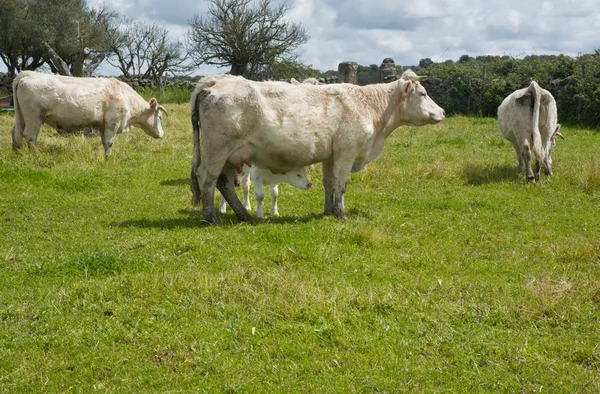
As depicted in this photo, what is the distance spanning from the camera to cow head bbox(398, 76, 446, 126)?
1052 centimetres

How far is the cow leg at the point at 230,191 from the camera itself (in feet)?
31.6

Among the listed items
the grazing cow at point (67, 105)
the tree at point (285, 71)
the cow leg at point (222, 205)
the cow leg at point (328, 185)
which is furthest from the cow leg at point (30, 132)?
the tree at point (285, 71)

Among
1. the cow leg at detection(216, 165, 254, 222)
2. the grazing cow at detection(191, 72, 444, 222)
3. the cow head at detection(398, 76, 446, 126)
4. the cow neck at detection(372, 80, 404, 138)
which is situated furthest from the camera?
the cow head at detection(398, 76, 446, 126)

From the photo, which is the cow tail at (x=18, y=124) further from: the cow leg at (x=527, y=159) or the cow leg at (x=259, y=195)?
the cow leg at (x=527, y=159)

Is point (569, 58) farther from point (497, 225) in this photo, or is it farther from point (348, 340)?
point (348, 340)

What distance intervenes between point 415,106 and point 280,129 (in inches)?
105

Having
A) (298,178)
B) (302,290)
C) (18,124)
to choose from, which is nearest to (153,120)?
(18,124)

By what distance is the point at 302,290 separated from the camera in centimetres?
611

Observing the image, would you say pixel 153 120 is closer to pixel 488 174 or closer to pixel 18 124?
pixel 18 124

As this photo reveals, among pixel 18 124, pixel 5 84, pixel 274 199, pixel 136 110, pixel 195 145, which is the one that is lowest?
pixel 274 199

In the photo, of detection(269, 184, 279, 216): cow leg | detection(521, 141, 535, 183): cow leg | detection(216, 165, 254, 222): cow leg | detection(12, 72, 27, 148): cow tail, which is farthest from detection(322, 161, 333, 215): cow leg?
detection(12, 72, 27, 148): cow tail

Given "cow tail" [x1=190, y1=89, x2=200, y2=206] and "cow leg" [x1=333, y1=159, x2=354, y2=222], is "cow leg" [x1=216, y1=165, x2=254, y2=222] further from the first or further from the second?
"cow leg" [x1=333, y1=159, x2=354, y2=222]

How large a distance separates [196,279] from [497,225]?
497cm

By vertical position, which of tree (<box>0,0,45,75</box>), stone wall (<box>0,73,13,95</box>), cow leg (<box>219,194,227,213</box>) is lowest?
cow leg (<box>219,194,227,213</box>)
